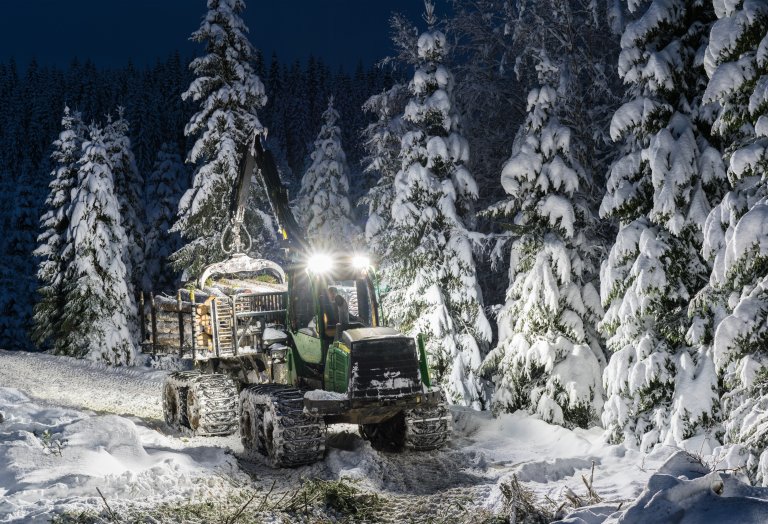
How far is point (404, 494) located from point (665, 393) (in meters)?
4.96

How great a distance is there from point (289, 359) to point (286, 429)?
2.84 meters

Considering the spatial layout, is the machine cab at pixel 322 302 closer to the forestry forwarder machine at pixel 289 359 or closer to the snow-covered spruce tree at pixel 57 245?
the forestry forwarder machine at pixel 289 359

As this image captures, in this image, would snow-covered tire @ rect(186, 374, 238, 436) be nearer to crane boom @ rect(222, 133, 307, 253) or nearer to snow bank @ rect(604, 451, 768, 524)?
crane boom @ rect(222, 133, 307, 253)

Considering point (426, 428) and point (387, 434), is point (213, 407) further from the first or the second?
point (426, 428)

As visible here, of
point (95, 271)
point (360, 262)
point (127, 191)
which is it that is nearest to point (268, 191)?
point (360, 262)

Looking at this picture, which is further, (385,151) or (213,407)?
(385,151)

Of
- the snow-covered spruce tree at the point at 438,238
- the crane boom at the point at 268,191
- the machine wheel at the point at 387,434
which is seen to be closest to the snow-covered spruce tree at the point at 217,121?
the snow-covered spruce tree at the point at 438,238

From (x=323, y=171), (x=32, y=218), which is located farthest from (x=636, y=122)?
(x=32, y=218)

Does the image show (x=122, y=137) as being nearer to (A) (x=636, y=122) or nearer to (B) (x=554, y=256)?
(B) (x=554, y=256)

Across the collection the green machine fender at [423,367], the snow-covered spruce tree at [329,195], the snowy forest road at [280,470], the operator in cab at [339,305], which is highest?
the snow-covered spruce tree at [329,195]

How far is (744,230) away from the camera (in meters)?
8.03

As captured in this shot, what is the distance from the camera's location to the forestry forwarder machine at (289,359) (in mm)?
10922

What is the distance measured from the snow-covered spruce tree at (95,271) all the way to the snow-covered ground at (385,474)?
15.6 m

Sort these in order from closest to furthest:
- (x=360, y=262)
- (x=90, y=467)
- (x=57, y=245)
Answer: (x=90, y=467)
(x=360, y=262)
(x=57, y=245)
